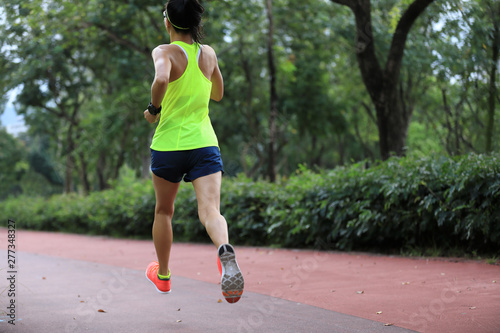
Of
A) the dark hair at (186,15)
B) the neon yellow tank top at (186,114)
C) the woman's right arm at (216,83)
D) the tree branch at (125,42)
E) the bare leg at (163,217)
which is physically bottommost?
the bare leg at (163,217)

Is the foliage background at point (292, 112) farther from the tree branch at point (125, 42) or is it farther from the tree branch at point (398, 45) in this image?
the tree branch at point (398, 45)

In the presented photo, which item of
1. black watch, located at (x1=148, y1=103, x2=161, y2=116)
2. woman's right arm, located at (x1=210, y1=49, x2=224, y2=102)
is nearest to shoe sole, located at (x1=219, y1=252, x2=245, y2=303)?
black watch, located at (x1=148, y1=103, x2=161, y2=116)

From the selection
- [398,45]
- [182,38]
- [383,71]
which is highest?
[398,45]

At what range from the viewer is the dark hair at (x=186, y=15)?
3.49 meters

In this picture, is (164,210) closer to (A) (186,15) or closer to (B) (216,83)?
(B) (216,83)

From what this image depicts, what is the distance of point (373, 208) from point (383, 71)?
4.44m

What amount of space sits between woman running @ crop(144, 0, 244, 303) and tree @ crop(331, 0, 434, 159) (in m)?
7.73

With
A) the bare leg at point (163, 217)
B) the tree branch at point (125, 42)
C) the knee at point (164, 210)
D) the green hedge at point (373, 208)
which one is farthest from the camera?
the tree branch at point (125, 42)

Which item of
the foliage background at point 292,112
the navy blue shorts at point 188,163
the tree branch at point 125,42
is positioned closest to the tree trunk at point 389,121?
the foliage background at point 292,112

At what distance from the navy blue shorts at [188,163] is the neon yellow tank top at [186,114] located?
0.03 m

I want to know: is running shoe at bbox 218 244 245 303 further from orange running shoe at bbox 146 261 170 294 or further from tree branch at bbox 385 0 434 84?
tree branch at bbox 385 0 434 84

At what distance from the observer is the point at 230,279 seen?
301 centimetres

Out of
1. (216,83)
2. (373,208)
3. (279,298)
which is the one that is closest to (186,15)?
(216,83)

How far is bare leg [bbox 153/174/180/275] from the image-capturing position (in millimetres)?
3611
